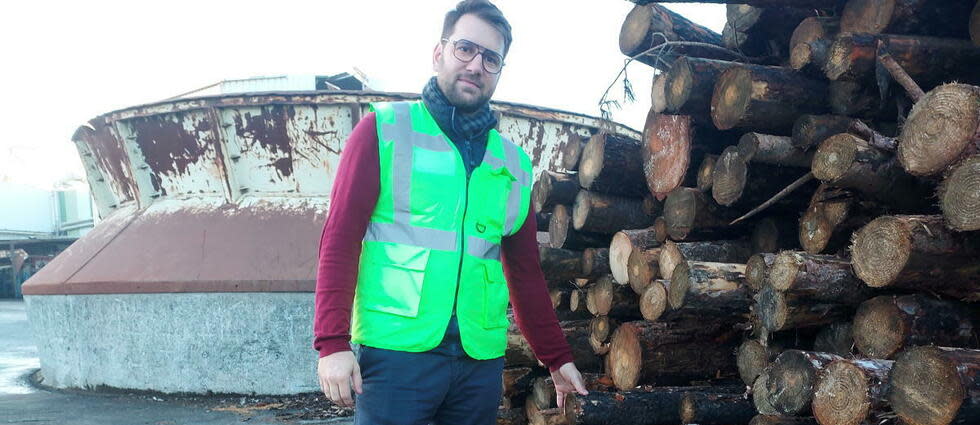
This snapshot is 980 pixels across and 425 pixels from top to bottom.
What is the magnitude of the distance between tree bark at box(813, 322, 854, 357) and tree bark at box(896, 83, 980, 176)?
67 cm

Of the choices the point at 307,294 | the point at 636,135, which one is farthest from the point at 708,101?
the point at 636,135

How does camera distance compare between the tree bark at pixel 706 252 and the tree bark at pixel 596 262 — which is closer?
the tree bark at pixel 706 252

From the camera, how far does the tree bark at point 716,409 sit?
306 cm

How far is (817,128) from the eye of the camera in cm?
289

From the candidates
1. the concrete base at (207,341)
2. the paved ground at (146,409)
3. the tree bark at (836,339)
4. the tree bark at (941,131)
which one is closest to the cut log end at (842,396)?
the tree bark at (836,339)

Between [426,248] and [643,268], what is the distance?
5.22 ft

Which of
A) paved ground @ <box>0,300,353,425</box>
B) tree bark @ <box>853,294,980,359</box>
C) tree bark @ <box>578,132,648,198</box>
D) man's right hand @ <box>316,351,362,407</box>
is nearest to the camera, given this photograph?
man's right hand @ <box>316,351,362,407</box>

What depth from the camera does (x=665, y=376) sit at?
329cm

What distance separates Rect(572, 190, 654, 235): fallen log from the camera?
154 inches

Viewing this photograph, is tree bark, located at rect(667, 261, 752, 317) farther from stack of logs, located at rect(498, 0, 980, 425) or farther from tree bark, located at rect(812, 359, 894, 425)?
tree bark, located at rect(812, 359, 894, 425)

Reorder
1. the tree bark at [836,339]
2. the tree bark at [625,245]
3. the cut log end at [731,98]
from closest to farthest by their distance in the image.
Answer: the tree bark at [836,339] → the cut log end at [731,98] → the tree bark at [625,245]

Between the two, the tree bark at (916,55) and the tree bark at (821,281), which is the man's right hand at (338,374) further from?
the tree bark at (916,55)

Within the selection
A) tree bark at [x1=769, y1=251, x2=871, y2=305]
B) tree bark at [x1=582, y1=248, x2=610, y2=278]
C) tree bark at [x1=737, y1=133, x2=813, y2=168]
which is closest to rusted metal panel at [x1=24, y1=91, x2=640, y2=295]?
tree bark at [x1=582, y1=248, x2=610, y2=278]

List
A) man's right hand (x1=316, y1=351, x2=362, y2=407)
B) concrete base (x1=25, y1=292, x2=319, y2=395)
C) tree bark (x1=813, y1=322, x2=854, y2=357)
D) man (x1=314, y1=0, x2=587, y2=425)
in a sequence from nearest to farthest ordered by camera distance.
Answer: man's right hand (x1=316, y1=351, x2=362, y2=407)
man (x1=314, y1=0, x2=587, y2=425)
tree bark (x1=813, y1=322, x2=854, y2=357)
concrete base (x1=25, y1=292, x2=319, y2=395)
